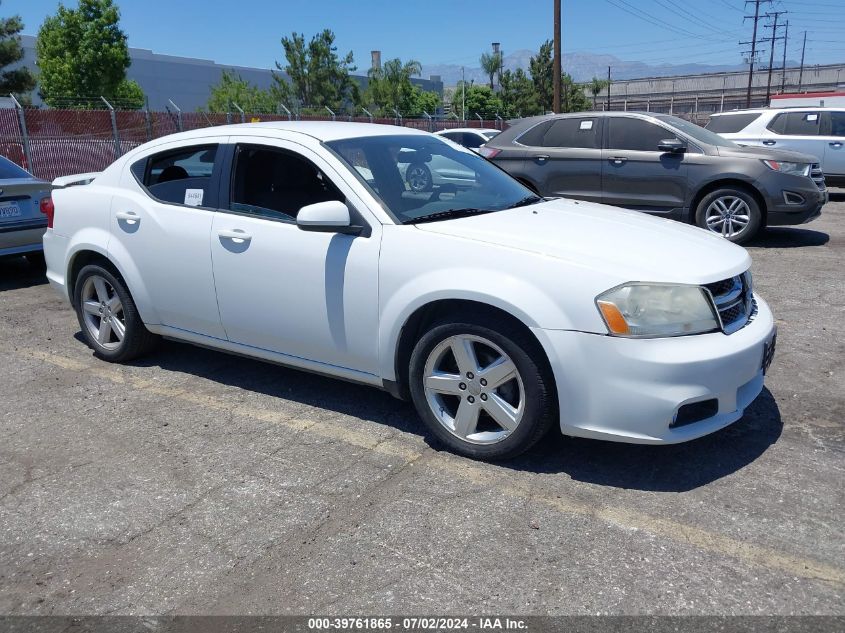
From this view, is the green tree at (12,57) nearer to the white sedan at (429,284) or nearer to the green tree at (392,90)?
the green tree at (392,90)

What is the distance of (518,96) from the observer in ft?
210

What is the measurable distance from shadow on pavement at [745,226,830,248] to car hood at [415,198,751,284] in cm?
603

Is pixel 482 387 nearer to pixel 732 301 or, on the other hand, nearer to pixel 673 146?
pixel 732 301

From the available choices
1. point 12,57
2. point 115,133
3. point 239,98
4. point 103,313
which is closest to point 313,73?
point 239,98

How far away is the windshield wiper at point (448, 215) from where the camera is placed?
12.6 ft

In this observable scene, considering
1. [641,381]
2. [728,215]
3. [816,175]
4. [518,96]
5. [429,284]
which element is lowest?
[728,215]

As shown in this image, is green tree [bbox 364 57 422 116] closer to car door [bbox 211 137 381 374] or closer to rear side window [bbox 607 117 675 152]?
rear side window [bbox 607 117 675 152]

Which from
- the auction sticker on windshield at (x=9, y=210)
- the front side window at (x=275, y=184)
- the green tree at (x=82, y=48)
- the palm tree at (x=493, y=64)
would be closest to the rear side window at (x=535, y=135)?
the auction sticker on windshield at (x=9, y=210)

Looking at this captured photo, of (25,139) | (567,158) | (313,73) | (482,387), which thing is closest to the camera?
(482,387)

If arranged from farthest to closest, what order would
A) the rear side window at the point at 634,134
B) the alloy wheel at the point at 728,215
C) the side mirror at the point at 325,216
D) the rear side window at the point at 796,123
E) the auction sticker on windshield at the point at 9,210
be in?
the rear side window at the point at 796,123 → the rear side window at the point at 634,134 → the alloy wheel at the point at 728,215 → the auction sticker on windshield at the point at 9,210 → the side mirror at the point at 325,216

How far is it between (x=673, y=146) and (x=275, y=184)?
6387 mm

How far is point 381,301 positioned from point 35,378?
9.14 ft

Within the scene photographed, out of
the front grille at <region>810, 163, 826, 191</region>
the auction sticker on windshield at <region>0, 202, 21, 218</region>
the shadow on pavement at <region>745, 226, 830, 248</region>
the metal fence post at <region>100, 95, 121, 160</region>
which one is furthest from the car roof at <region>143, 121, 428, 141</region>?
the metal fence post at <region>100, 95, 121, 160</region>

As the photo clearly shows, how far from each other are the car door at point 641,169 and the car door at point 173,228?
6.34 meters
